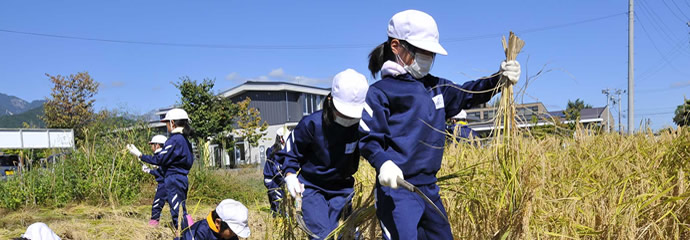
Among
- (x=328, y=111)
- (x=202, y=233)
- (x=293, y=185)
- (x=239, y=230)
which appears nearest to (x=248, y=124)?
(x=202, y=233)

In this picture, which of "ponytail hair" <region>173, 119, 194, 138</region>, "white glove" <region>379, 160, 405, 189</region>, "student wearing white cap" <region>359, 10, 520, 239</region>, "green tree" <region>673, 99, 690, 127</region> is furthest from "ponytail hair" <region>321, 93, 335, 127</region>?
"ponytail hair" <region>173, 119, 194, 138</region>

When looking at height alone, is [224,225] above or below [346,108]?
below

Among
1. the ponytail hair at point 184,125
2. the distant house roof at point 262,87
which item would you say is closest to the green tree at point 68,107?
the distant house roof at point 262,87

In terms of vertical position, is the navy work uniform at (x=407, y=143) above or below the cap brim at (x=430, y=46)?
below

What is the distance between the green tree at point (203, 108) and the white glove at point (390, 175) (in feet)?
82.7

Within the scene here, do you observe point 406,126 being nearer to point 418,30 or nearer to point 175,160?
point 418,30

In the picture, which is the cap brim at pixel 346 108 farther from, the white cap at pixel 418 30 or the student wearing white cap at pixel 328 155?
the white cap at pixel 418 30

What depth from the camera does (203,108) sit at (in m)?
27.5

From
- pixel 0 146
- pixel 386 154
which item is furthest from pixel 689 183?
pixel 0 146

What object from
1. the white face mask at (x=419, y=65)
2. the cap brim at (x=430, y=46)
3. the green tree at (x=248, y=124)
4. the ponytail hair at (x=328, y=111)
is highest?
the cap brim at (x=430, y=46)

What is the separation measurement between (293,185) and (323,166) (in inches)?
10.0

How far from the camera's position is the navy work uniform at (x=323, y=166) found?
3.69 m

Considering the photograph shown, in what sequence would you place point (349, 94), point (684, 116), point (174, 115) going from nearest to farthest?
point (349, 94) < point (684, 116) < point (174, 115)

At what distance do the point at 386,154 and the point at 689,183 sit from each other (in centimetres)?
220
